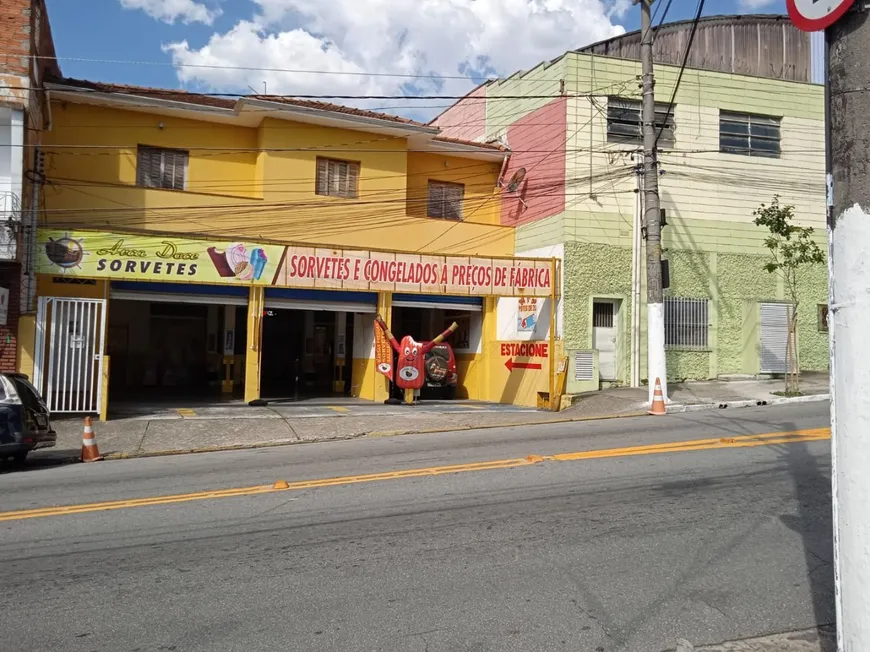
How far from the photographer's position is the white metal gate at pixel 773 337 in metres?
21.4

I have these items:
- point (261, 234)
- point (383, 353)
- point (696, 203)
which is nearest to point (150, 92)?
point (261, 234)

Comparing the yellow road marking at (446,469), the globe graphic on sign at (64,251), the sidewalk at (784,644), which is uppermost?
the globe graphic on sign at (64,251)

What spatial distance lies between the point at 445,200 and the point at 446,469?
14822 mm

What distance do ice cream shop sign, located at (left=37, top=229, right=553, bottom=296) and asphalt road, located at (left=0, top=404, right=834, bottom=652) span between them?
713 centimetres

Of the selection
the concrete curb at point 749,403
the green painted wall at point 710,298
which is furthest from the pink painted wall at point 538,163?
the concrete curb at point 749,403

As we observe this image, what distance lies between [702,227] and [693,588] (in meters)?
17.5

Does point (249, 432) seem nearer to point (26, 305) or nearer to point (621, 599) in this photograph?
point (26, 305)

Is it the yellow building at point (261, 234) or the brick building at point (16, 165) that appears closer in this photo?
the brick building at point (16, 165)

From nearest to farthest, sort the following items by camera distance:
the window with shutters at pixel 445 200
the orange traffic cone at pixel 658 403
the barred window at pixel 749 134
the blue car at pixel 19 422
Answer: the blue car at pixel 19 422
the orange traffic cone at pixel 658 403
the barred window at pixel 749 134
the window with shutters at pixel 445 200

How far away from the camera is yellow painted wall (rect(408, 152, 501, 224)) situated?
22719mm

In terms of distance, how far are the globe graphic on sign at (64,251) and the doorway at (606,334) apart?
1292 centimetres

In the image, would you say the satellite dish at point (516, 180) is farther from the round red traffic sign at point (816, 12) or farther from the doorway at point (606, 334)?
the round red traffic sign at point (816, 12)

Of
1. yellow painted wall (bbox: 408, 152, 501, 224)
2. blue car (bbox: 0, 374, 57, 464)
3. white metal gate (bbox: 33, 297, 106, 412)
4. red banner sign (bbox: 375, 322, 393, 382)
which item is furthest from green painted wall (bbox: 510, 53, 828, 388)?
blue car (bbox: 0, 374, 57, 464)

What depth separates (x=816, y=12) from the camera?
3207 millimetres
